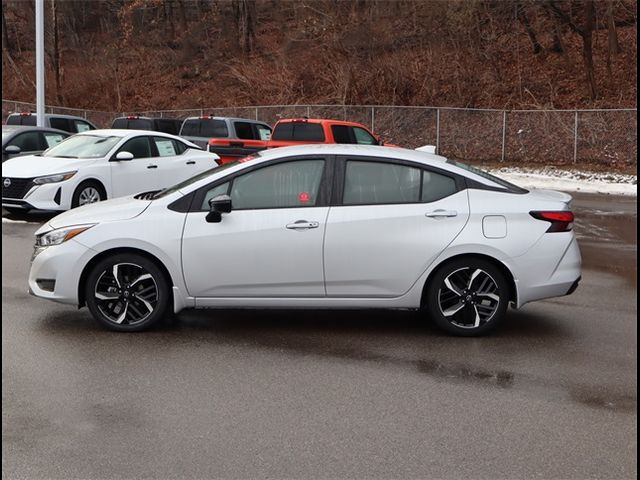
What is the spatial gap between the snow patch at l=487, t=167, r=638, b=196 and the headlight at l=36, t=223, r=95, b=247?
62.0 ft

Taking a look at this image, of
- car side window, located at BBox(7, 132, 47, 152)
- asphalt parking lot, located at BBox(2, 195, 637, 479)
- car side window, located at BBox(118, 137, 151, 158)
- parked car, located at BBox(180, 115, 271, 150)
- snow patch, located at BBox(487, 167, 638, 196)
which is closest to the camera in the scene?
asphalt parking lot, located at BBox(2, 195, 637, 479)

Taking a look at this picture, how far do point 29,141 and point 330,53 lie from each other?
26.7m

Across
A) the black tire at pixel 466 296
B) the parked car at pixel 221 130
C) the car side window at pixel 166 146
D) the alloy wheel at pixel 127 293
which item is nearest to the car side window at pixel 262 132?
the parked car at pixel 221 130

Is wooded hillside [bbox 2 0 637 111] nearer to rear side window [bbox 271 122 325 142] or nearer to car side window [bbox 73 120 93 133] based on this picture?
rear side window [bbox 271 122 325 142]

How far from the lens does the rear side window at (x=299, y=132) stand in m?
22.2

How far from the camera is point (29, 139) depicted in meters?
18.7

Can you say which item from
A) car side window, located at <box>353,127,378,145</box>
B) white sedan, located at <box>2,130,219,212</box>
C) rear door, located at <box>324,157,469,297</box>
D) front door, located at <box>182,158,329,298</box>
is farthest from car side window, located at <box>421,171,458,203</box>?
car side window, located at <box>353,127,378,145</box>

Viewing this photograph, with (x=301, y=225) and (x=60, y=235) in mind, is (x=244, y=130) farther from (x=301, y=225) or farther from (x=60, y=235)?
(x=301, y=225)

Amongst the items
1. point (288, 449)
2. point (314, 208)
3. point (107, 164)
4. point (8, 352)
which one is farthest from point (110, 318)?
point (107, 164)

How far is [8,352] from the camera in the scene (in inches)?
268

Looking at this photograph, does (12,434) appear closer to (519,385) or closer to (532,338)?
(519,385)

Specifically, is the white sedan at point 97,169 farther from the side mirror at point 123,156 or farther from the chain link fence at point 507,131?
the chain link fence at point 507,131

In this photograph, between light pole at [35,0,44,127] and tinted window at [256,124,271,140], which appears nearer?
light pole at [35,0,44,127]

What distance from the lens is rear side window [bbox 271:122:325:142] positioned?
22.2 meters
